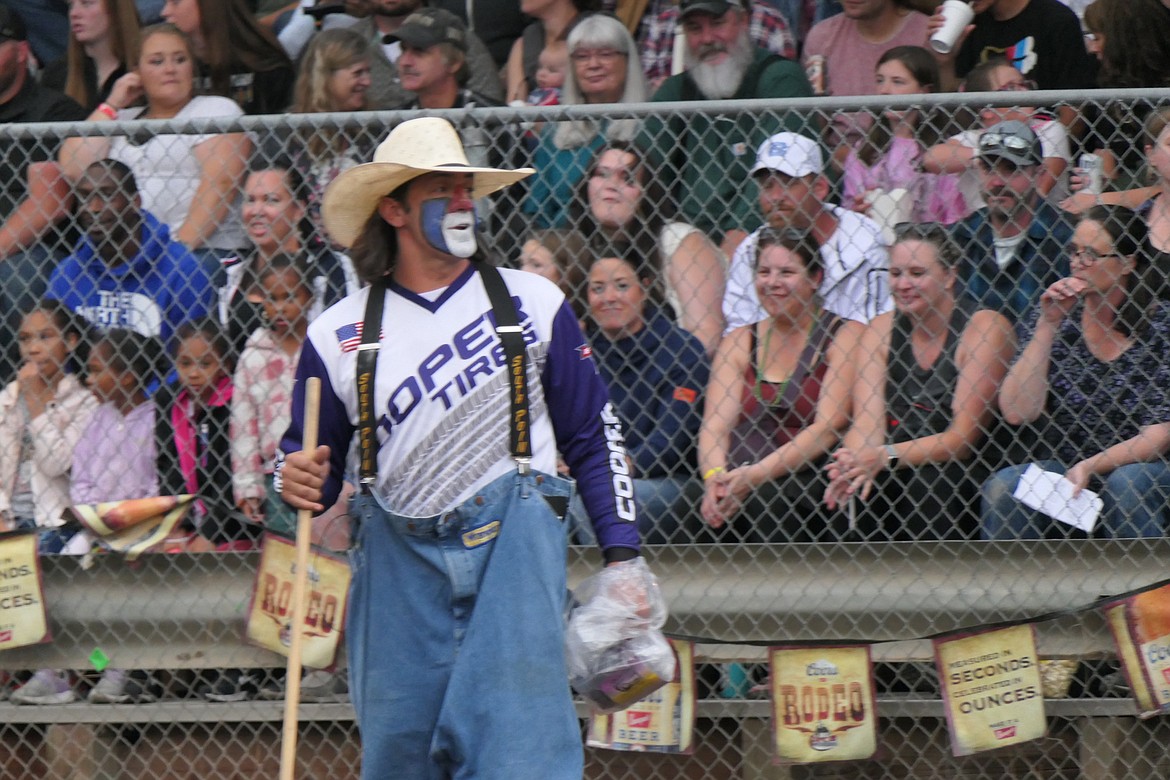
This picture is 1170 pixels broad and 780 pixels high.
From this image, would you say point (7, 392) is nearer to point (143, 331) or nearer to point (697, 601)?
point (143, 331)

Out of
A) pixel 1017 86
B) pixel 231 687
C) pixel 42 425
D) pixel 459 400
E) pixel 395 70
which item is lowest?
pixel 231 687

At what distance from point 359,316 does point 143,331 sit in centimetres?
186

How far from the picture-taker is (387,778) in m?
4.13

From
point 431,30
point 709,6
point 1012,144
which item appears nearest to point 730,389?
point 1012,144

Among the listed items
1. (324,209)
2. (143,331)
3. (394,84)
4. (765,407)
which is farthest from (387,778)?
(394,84)

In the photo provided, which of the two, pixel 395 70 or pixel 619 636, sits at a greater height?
pixel 395 70

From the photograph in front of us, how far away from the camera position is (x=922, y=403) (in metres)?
5.30

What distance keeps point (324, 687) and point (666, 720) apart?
1.18 metres

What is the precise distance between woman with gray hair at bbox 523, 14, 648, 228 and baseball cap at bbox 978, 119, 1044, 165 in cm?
124

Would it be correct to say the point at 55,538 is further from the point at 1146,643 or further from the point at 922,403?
the point at 1146,643

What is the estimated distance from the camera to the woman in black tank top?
5.21 m

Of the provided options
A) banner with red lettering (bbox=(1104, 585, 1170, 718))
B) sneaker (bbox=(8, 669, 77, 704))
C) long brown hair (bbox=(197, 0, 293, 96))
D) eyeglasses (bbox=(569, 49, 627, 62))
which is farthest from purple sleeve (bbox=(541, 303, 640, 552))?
long brown hair (bbox=(197, 0, 293, 96))

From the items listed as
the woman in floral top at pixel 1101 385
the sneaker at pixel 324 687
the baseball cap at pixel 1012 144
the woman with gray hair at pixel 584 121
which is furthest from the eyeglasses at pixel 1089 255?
the sneaker at pixel 324 687

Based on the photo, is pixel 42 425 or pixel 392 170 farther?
pixel 42 425
